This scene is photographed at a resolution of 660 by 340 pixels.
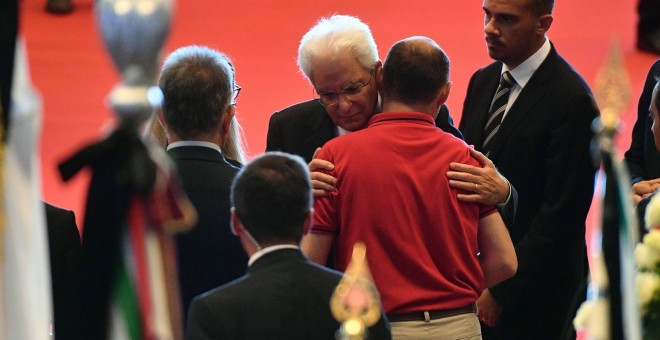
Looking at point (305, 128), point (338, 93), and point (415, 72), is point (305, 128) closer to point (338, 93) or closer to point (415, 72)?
point (338, 93)

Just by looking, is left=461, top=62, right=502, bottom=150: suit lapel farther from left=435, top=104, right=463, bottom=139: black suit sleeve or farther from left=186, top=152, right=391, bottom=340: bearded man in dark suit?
left=186, top=152, right=391, bottom=340: bearded man in dark suit

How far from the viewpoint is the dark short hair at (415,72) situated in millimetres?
2924

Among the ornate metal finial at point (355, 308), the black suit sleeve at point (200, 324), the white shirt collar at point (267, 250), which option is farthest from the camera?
the white shirt collar at point (267, 250)

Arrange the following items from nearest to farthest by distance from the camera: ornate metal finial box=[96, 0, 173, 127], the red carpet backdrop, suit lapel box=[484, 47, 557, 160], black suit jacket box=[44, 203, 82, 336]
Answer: ornate metal finial box=[96, 0, 173, 127]
black suit jacket box=[44, 203, 82, 336]
suit lapel box=[484, 47, 557, 160]
the red carpet backdrop

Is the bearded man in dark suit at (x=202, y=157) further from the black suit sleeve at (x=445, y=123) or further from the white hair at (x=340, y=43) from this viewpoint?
the black suit sleeve at (x=445, y=123)

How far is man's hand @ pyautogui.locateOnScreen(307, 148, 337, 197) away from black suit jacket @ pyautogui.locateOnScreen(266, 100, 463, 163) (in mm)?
561

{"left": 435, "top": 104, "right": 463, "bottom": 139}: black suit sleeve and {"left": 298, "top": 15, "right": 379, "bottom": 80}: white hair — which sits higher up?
{"left": 298, "top": 15, "right": 379, "bottom": 80}: white hair

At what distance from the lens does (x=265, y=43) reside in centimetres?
921

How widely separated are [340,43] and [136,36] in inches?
82.5

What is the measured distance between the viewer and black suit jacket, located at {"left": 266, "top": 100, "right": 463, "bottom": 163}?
345 cm

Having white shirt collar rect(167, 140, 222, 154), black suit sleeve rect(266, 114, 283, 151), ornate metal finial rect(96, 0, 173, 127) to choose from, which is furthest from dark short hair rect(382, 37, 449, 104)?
ornate metal finial rect(96, 0, 173, 127)

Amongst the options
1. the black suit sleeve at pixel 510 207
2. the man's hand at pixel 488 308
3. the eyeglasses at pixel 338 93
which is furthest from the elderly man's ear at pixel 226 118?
the man's hand at pixel 488 308

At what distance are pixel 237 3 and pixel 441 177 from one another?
7.59m

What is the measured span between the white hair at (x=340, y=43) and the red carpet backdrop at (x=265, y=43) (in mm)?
3647
